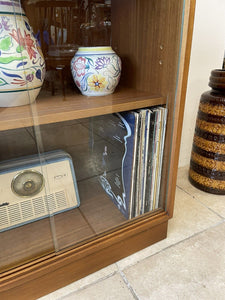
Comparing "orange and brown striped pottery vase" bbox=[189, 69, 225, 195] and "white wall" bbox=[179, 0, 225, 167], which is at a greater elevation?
"white wall" bbox=[179, 0, 225, 167]

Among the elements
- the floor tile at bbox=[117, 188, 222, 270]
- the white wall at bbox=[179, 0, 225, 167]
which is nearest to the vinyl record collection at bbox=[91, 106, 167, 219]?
the floor tile at bbox=[117, 188, 222, 270]

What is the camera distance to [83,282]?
25.9 inches

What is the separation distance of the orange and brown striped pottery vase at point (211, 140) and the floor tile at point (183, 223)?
108 mm

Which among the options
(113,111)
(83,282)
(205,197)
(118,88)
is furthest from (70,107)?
(205,197)

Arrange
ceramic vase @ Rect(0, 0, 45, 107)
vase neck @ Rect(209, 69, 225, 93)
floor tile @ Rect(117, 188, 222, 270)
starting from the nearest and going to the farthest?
ceramic vase @ Rect(0, 0, 45, 107)
floor tile @ Rect(117, 188, 222, 270)
vase neck @ Rect(209, 69, 225, 93)

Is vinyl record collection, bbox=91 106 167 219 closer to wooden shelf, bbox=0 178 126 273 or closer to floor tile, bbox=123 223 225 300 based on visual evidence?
wooden shelf, bbox=0 178 126 273

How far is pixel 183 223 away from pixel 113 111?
517mm

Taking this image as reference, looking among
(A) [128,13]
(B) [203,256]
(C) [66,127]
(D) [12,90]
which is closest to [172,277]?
(B) [203,256]

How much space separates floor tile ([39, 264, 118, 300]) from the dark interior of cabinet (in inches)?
4.4

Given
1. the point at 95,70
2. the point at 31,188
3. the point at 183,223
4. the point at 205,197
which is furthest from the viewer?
the point at 205,197

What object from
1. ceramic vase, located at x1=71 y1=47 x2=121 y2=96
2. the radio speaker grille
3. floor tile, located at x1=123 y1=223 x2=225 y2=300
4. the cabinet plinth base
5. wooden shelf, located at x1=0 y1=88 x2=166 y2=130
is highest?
ceramic vase, located at x1=71 y1=47 x2=121 y2=96

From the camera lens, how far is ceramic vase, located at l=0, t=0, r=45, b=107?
1.55ft

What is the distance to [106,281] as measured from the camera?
660mm

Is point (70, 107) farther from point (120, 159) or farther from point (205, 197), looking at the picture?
point (205, 197)
